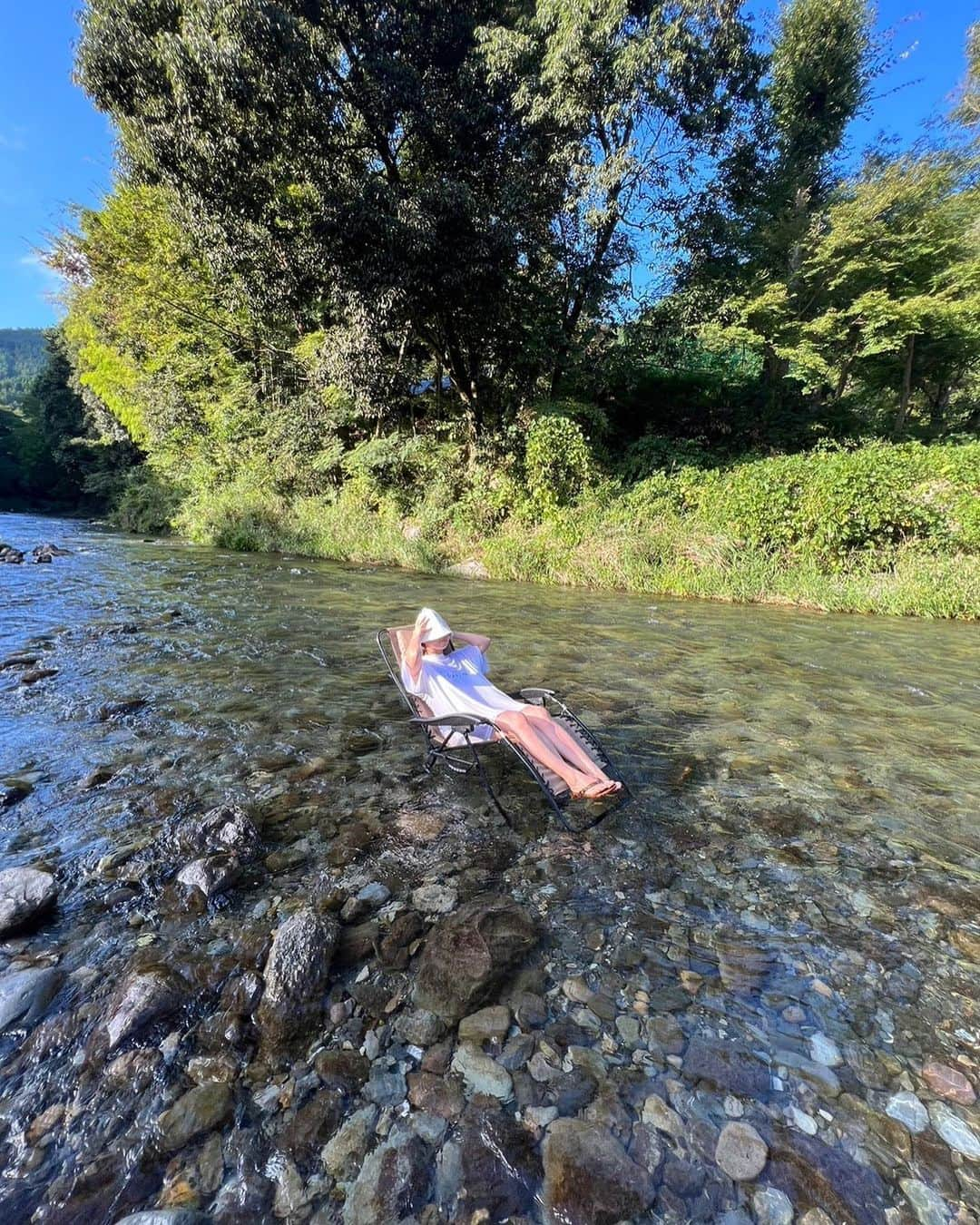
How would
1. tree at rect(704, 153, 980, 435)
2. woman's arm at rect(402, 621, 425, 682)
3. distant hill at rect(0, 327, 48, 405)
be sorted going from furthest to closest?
distant hill at rect(0, 327, 48, 405) → tree at rect(704, 153, 980, 435) → woman's arm at rect(402, 621, 425, 682)

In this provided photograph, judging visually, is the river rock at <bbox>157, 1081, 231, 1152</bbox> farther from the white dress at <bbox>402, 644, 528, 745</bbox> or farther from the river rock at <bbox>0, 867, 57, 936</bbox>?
the white dress at <bbox>402, 644, 528, 745</bbox>

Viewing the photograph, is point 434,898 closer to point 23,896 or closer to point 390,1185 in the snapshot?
point 390,1185

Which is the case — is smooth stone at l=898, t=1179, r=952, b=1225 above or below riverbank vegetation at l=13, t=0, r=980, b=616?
below

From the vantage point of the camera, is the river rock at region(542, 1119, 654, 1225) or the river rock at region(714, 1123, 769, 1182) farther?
the river rock at region(714, 1123, 769, 1182)

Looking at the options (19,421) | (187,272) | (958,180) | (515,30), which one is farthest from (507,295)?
(19,421)

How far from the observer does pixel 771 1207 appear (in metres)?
1.49

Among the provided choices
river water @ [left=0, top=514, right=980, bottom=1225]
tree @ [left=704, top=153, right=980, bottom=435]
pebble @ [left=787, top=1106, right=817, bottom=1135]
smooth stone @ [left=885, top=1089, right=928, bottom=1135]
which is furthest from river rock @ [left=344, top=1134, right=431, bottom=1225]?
tree @ [left=704, top=153, right=980, bottom=435]

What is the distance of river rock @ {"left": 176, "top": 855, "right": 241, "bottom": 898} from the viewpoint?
2586mm

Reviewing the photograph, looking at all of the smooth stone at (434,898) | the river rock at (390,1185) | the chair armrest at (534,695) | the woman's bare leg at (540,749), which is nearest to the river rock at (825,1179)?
the river rock at (390,1185)

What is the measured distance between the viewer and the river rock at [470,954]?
210 centimetres

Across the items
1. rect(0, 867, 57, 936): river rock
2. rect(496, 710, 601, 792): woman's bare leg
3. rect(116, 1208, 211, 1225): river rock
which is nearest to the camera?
rect(116, 1208, 211, 1225): river rock

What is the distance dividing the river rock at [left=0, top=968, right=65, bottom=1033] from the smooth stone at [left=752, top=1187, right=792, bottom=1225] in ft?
7.57

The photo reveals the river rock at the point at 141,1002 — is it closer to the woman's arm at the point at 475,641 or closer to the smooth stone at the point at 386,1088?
the smooth stone at the point at 386,1088

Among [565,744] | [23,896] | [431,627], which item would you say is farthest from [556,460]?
[23,896]
